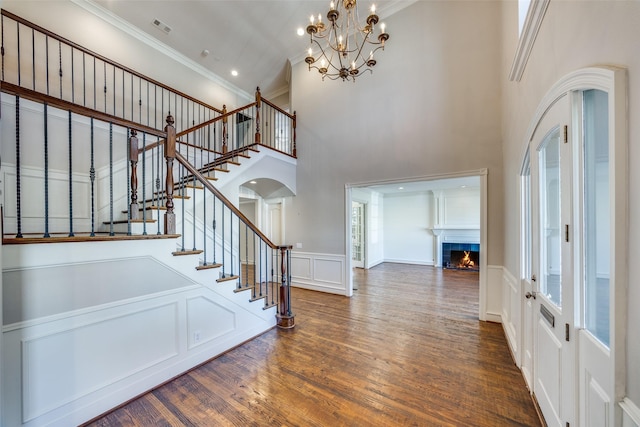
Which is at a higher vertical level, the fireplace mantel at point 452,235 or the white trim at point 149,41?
the white trim at point 149,41

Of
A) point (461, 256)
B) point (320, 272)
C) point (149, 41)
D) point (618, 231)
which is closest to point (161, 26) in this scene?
point (149, 41)

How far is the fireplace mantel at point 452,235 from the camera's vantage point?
725 centimetres

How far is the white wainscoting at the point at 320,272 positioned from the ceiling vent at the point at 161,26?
16.8ft

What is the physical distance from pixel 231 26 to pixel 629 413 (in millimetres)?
6807

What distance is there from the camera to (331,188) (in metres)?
5.10

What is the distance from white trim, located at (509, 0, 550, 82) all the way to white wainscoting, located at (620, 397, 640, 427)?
220 centimetres

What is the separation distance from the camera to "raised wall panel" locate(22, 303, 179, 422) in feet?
5.41

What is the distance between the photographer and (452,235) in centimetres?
754

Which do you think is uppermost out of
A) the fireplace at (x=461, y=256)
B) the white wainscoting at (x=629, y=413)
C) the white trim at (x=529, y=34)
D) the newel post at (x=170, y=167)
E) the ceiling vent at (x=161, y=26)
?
the ceiling vent at (x=161, y=26)

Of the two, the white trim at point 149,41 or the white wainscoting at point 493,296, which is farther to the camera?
the white trim at point 149,41

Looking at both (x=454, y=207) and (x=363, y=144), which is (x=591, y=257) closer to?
(x=363, y=144)

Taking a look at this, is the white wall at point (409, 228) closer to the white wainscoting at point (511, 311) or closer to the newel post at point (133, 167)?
the white wainscoting at point (511, 311)

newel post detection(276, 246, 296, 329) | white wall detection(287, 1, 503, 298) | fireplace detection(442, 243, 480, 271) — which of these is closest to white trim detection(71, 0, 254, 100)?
white wall detection(287, 1, 503, 298)

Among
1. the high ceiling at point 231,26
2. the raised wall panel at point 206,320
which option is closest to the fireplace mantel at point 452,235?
the high ceiling at point 231,26
